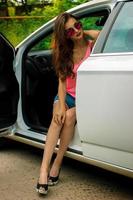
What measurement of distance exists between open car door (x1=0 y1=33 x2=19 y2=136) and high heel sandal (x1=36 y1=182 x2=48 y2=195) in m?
0.52

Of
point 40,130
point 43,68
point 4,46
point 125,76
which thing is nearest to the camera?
point 125,76

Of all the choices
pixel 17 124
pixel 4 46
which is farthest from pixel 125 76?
pixel 17 124

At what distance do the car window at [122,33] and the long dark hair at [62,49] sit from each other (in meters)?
0.44

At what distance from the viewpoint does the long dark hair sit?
4.28 metres

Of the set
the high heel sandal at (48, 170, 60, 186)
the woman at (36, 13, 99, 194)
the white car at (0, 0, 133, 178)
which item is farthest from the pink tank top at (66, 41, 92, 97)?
the high heel sandal at (48, 170, 60, 186)

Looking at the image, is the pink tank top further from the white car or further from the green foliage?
the green foliage

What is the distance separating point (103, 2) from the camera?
4.28m

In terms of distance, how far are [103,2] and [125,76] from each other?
928mm

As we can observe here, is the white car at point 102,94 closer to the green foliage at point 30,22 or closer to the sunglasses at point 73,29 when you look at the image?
the sunglasses at point 73,29

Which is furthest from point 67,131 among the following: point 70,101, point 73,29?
point 73,29

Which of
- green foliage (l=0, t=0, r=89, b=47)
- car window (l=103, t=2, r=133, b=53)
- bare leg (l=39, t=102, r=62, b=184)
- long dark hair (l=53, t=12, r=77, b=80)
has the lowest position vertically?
green foliage (l=0, t=0, r=89, b=47)

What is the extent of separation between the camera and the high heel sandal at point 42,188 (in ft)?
13.8

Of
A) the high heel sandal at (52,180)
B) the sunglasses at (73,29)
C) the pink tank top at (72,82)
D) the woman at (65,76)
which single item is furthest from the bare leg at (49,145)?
the sunglasses at (73,29)

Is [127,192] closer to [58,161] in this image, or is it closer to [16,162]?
[58,161]
